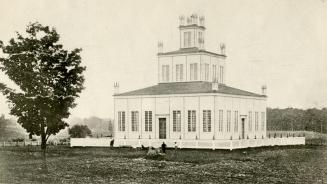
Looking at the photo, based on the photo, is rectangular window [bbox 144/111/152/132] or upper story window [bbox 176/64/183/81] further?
upper story window [bbox 176/64/183/81]

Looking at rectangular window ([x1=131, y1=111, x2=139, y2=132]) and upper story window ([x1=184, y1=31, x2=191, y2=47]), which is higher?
upper story window ([x1=184, y1=31, x2=191, y2=47])

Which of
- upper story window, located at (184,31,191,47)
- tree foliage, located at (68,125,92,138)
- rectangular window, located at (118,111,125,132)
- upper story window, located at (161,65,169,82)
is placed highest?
upper story window, located at (184,31,191,47)

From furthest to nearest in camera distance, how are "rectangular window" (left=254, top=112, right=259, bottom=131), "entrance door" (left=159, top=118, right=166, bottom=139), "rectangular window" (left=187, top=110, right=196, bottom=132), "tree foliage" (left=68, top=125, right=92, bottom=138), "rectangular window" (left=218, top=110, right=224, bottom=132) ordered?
"tree foliage" (left=68, top=125, right=92, bottom=138) < "rectangular window" (left=254, top=112, right=259, bottom=131) < "entrance door" (left=159, top=118, right=166, bottom=139) < "rectangular window" (left=187, top=110, right=196, bottom=132) < "rectangular window" (left=218, top=110, right=224, bottom=132)

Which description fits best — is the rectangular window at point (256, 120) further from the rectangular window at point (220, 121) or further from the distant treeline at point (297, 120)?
the distant treeline at point (297, 120)

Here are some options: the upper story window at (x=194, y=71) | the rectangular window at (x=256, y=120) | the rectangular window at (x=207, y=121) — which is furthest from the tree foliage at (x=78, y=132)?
the rectangular window at (x=207, y=121)

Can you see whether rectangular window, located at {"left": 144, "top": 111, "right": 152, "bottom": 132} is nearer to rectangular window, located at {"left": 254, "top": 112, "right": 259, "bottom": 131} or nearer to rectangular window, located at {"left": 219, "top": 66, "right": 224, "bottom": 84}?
rectangular window, located at {"left": 219, "top": 66, "right": 224, "bottom": 84}

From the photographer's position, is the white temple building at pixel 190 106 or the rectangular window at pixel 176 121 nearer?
the white temple building at pixel 190 106

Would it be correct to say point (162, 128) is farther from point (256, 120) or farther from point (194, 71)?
point (256, 120)

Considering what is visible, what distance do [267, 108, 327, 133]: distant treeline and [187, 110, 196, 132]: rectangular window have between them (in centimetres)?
3068

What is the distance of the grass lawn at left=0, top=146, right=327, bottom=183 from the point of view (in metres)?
21.5

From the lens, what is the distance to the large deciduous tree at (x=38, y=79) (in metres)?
33.5

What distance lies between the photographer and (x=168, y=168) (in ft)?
82.0

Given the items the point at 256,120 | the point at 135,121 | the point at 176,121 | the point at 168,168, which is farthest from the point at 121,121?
the point at 168,168

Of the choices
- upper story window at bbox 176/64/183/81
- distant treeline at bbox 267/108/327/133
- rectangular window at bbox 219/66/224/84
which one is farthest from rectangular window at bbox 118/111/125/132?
distant treeline at bbox 267/108/327/133
